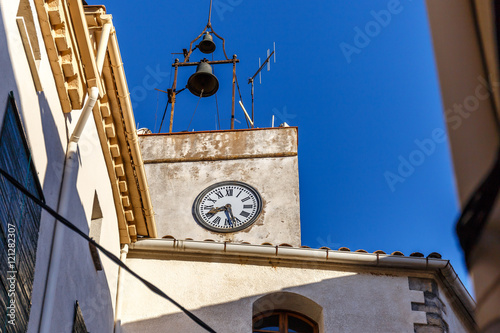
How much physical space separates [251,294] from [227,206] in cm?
673

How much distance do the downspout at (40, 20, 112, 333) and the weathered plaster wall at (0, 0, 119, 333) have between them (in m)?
0.06

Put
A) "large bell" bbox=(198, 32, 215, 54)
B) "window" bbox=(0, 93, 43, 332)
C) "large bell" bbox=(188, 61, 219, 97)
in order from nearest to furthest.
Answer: "window" bbox=(0, 93, 43, 332) < "large bell" bbox=(188, 61, 219, 97) < "large bell" bbox=(198, 32, 215, 54)

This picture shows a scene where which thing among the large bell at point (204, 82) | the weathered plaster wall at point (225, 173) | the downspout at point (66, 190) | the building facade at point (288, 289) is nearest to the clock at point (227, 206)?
the weathered plaster wall at point (225, 173)

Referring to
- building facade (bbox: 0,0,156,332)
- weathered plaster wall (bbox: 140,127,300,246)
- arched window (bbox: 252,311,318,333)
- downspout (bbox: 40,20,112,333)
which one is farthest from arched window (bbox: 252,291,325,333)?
weathered plaster wall (bbox: 140,127,300,246)

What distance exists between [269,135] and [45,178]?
1167cm

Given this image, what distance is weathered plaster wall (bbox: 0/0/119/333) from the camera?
612 cm

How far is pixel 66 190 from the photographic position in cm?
738

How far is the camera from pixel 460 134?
94.7 inches

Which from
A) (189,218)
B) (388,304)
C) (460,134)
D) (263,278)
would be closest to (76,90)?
(263,278)

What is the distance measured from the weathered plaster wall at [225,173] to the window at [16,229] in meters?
10.1

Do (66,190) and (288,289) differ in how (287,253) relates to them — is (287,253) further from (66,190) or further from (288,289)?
(66,190)

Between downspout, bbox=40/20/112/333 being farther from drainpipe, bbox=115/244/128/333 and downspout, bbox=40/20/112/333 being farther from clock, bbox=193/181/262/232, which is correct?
clock, bbox=193/181/262/232

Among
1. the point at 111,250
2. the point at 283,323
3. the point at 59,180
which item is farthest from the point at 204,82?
the point at 59,180

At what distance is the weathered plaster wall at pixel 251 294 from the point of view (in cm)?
998
